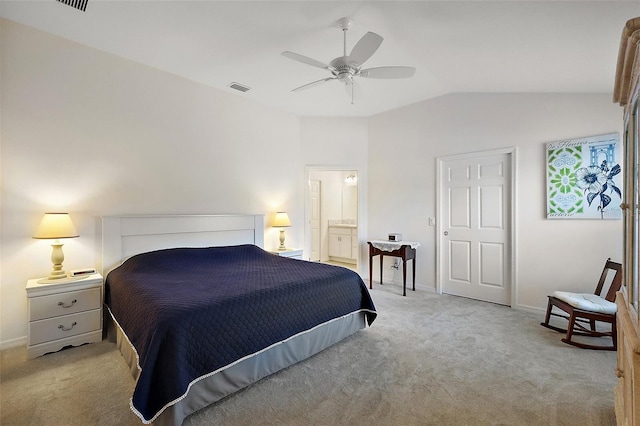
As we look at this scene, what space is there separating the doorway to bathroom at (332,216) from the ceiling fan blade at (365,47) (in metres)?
4.56

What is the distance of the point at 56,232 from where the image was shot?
259cm

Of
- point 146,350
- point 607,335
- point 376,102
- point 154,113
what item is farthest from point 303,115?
point 607,335

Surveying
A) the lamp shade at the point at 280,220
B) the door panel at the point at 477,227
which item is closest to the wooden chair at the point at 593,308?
the door panel at the point at 477,227

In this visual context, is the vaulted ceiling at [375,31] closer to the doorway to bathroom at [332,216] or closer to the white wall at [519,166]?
the white wall at [519,166]

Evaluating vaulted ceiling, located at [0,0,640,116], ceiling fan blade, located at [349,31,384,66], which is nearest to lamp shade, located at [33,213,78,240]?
vaulted ceiling, located at [0,0,640,116]

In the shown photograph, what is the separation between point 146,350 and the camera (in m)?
1.67

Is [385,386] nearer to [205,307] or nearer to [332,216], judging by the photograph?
[205,307]

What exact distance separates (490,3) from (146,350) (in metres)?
3.09

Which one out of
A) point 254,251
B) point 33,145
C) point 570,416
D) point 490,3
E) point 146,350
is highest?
point 490,3

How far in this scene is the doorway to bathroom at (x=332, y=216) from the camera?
705 cm

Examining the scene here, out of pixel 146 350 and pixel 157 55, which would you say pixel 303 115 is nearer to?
pixel 157 55

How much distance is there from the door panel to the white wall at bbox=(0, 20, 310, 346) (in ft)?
9.52

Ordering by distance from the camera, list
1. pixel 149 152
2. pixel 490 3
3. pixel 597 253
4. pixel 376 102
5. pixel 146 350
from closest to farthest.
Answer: pixel 146 350
pixel 490 3
pixel 597 253
pixel 149 152
pixel 376 102

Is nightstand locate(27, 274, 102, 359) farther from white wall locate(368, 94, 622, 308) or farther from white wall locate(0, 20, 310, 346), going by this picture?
white wall locate(368, 94, 622, 308)
